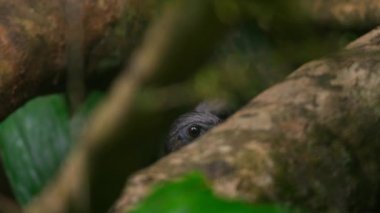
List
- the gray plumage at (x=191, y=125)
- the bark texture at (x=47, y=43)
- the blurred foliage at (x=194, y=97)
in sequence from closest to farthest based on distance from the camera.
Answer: the blurred foliage at (x=194, y=97) → the bark texture at (x=47, y=43) → the gray plumage at (x=191, y=125)

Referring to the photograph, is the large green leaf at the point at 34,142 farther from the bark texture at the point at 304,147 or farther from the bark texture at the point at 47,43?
the bark texture at the point at 304,147

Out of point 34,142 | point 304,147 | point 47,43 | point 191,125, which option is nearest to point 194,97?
point 304,147

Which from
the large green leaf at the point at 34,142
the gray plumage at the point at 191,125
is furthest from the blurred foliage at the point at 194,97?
the gray plumage at the point at 191,125

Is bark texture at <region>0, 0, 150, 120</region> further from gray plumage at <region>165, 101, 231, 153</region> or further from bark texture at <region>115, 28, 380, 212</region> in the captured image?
gray plumage at <region>165, 101, 231, 153</region>

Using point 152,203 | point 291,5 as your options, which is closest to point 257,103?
point 291,5

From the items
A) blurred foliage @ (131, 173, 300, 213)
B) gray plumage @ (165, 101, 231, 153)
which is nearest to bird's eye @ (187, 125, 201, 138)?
gray plumage @ (165, 101, 231, 153)

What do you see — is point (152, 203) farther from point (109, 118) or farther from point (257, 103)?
point (257, 103)
